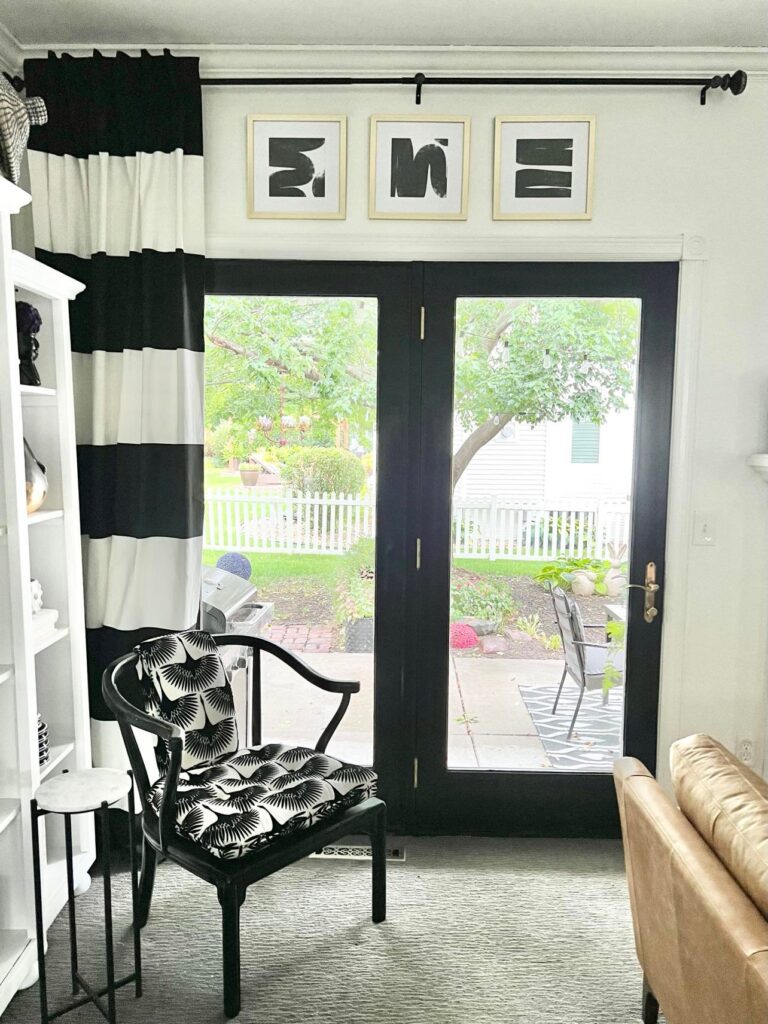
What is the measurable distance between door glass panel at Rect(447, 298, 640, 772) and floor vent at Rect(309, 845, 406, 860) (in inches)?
14.8

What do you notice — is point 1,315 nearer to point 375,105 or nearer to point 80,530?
point 80,530

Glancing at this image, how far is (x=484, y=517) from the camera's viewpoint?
2855 millimetres

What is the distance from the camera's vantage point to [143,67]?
2586 mm

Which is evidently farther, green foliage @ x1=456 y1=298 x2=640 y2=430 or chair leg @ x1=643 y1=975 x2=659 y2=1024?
green foliage @ x1=456 y1=298 x2=640 y2=430

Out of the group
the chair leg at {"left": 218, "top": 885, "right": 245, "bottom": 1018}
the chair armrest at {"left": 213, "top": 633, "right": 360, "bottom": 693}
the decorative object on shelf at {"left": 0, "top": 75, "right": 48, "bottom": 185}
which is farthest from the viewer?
the chair armrest at {"left": 213, "top": 633, "right": 360, "bottom": 693}

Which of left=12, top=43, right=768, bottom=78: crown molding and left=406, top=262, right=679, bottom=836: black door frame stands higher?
left=12, top=43, right=768, bottom=78: crown molding

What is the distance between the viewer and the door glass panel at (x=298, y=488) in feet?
9.22

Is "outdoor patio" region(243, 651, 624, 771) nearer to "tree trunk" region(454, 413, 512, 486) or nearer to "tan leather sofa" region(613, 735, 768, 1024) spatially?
"tree trunk" region(454, 413, 512, 486)

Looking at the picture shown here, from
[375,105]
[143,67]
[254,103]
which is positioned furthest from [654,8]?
[143,67]

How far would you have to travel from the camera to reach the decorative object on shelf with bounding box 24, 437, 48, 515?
224 centimetres

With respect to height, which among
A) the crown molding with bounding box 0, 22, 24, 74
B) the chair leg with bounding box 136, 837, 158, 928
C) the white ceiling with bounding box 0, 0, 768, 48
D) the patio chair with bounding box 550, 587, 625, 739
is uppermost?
the white ceiling with bounding box 0, 0, 768, 48

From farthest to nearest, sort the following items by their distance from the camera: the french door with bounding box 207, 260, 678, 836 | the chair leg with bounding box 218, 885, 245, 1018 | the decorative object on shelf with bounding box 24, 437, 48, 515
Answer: the french door with bounding box 207, 260, 678, 836, the decorative object on shelf with bounding box 24, 437, 48, 515, the chair leg with bounding box 218, 885, 245, 1018

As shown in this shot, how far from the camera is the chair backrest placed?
287cm

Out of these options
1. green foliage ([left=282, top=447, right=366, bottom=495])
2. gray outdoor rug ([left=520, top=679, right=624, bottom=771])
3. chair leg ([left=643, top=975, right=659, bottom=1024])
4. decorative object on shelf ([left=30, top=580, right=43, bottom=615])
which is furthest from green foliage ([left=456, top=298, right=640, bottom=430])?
chair leg ([left=643, top=975, right=659, bottom=1024])
